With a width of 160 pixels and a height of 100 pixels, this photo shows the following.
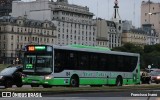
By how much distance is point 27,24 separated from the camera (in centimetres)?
18312

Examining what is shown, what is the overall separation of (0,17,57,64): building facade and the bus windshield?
139418 mm

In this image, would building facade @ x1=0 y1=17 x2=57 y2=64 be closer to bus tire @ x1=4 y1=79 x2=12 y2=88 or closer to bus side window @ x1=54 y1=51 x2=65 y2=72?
bus tire @ x1=4 y1=79 x2=12 y2=88

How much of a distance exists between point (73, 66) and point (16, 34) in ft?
483

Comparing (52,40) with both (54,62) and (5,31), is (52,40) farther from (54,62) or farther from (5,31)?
(54,62)

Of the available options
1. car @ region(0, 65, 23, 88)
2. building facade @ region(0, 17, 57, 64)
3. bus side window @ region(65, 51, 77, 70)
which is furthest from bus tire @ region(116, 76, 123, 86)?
building facade @ region(0, 17, 57, 64)

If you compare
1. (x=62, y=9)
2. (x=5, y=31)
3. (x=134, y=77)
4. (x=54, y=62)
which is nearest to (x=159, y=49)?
(x=62, y=9)

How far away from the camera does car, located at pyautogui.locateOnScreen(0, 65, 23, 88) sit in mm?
35344

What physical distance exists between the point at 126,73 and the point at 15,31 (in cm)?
14059

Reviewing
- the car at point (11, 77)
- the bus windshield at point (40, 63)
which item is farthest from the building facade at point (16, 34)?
the bus windshield at point (40, 63)

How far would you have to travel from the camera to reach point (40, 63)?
1323 inches

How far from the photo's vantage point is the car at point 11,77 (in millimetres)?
35344

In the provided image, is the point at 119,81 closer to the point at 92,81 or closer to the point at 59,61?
the point at 92,81

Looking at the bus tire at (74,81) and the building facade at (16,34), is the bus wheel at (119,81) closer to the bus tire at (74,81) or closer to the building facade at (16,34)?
the bus tire at (74,81)

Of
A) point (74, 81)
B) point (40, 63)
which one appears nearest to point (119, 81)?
point (74, 81)
